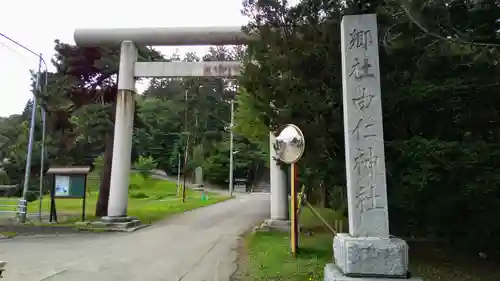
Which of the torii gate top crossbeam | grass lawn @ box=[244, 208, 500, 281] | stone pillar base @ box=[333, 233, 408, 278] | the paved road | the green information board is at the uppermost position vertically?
the torii gate top crossbeam

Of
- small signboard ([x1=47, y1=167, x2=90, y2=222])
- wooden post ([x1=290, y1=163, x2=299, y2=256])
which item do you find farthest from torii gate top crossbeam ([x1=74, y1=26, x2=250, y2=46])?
wooden post ([x1=290, y1=163, x2=299, y2=256])

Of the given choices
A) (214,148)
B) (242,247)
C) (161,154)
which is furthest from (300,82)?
(161,154)

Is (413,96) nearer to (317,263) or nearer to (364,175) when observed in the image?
(364,175)

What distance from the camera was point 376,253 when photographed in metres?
4.43

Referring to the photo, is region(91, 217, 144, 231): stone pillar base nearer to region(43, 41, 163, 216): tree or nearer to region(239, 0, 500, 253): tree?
region(43, 41, 163, 216): tree

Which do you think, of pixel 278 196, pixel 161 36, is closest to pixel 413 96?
pixel 278 196

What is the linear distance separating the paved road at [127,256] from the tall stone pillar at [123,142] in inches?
41.0

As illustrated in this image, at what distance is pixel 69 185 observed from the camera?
43.7ft

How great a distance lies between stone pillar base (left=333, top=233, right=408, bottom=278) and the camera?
14.4 ft

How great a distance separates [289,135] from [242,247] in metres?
3.75

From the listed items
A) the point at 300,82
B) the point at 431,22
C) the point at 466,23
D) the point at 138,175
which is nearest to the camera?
the point at 431,22

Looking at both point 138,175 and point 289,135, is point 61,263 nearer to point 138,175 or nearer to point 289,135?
point 289,135

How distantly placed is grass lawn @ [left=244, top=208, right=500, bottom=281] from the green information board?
22.8 feet

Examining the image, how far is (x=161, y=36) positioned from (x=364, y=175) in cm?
967
